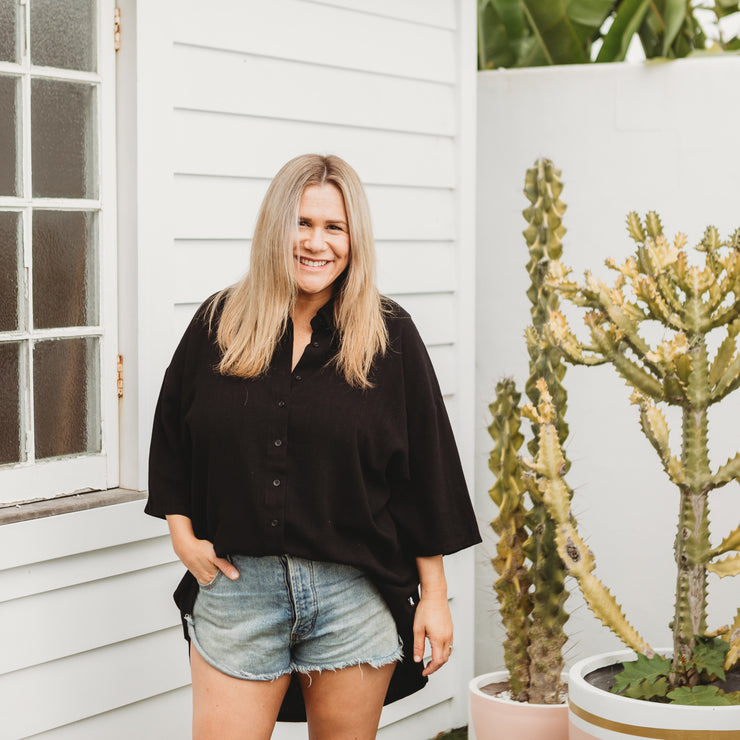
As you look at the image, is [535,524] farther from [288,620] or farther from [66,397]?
[66,397]

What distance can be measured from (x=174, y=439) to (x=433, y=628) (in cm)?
81

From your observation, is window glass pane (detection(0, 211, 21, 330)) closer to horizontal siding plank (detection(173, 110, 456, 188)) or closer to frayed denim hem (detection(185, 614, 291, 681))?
horizontal siding plank (detection(173, 110, 456, 188))

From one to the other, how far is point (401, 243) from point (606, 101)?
3.59 ft

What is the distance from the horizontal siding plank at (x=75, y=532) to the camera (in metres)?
3.23

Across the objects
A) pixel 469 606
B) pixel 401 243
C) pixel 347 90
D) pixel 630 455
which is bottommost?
pixel 469 606

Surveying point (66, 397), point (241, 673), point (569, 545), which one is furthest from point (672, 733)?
point (66, 397)

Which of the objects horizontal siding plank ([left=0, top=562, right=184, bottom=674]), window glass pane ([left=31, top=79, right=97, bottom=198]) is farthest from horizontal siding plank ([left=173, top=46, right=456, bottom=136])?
horizontal siding plank ([left=0, top=562, right=184, bottom=674])

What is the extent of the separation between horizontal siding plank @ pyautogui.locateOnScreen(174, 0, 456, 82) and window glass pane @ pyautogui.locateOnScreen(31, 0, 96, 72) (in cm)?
28

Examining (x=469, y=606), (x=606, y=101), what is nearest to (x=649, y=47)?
(x=606, y=101)

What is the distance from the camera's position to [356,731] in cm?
284

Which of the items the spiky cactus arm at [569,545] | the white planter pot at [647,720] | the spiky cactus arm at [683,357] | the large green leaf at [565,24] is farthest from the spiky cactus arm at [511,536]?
the large green leaf at [565,24]

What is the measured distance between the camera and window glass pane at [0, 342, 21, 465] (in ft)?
10.8

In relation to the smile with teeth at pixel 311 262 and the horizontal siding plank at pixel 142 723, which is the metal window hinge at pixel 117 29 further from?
the horizontal siding plank at pixel 142 723

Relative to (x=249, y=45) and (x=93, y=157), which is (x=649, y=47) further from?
(x=93, y=157)
